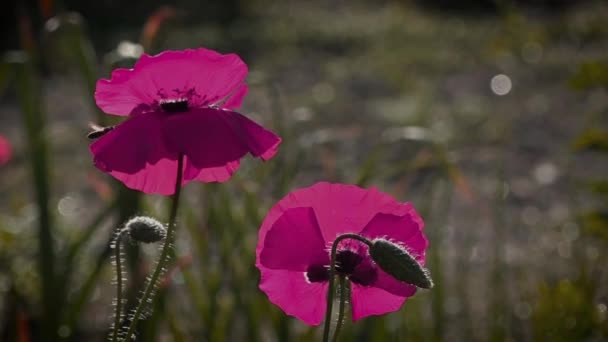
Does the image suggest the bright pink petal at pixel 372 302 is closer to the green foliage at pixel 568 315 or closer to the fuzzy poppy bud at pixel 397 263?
the fuzzy poppy bud at pixel 397 263

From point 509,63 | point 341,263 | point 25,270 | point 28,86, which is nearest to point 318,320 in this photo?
point 341,263

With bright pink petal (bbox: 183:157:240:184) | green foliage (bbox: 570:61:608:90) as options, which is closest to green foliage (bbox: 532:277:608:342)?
green foliage (bbox: 570:61:608:90)

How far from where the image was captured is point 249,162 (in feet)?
10.4

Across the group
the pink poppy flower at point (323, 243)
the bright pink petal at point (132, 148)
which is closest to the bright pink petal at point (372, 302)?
the pink poppy flower at point (323, 243)

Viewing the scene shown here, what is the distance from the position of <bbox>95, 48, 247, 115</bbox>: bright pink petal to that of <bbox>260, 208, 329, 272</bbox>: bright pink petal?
5.9 inches

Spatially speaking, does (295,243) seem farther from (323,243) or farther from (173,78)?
(173,78)

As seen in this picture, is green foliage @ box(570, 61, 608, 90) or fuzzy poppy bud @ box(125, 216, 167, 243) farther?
green foliage @ box(570, 61, 608, 90)

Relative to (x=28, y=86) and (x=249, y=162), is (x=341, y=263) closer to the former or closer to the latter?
(x=28, y=86)

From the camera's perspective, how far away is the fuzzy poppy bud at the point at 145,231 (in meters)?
0.89

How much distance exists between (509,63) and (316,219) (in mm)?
5518

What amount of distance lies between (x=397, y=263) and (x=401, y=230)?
0.11 metres

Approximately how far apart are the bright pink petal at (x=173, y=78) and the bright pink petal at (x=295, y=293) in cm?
19

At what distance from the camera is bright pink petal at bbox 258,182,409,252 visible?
3.11 feet

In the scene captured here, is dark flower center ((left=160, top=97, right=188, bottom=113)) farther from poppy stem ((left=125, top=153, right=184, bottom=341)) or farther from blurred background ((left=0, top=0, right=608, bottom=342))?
blurred background ((left=0, top=0, right=608, bottom=342))
